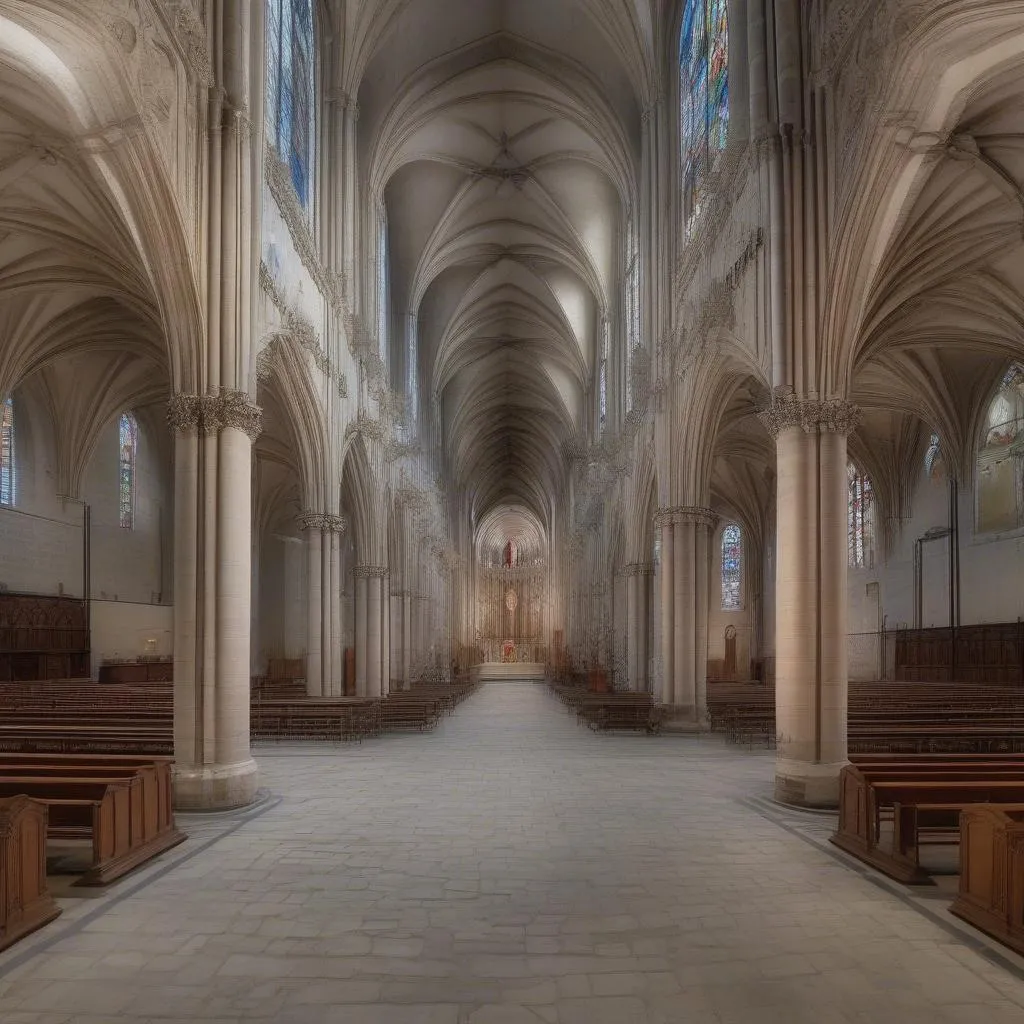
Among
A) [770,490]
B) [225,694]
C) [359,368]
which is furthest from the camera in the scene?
[770,490]

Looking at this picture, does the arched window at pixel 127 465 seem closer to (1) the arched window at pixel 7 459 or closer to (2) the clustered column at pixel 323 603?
(1) the arched window at pixel 7 459

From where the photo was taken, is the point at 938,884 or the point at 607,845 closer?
the point at 938,884

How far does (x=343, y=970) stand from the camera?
5.86 meters

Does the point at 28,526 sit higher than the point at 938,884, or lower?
higher

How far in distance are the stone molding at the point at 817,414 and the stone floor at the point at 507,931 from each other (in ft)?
17.1

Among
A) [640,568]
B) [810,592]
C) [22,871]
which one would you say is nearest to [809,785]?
[810,592]

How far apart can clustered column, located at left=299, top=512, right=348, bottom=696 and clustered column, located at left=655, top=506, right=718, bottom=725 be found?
8.35 m

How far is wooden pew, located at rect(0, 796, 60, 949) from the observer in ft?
20.3

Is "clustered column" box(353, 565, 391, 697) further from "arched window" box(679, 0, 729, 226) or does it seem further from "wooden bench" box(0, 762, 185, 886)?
"wooden bench" box(0, 762, 185, 886)

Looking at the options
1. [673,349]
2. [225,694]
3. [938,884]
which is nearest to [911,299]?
[673,349]

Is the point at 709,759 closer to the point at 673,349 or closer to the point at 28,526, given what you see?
the point at 673,349

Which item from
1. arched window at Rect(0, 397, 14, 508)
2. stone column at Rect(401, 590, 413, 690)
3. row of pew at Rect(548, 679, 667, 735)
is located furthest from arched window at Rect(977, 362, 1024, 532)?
arched window at Rect(0, 397, 14, 508)

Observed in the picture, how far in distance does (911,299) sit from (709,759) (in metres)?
9.62

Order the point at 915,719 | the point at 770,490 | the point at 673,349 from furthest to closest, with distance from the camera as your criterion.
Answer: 1. the point at 770,490
2. the point at 673,349
3. the point at 915,719
